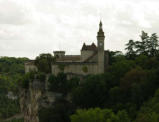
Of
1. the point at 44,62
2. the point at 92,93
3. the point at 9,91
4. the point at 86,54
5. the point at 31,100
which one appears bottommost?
the point at 9,91

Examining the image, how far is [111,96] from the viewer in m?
37.7

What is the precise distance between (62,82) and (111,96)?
40.6 feet

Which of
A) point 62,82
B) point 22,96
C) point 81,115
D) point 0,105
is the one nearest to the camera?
point 81,115

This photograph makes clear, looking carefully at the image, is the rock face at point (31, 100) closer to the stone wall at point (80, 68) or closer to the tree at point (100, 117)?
the stone wall at point (80, 68)

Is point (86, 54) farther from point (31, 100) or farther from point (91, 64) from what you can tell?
point (31, 100)

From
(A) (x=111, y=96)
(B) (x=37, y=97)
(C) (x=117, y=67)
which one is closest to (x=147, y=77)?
(A) (x=111, y=96)

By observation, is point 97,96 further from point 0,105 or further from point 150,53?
point 0,105

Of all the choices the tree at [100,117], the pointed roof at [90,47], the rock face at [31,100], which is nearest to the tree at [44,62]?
the rock face at [31,100]

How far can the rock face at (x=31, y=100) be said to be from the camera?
52.2 m

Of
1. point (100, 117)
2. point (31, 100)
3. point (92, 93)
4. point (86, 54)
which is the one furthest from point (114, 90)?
point (31, 100)

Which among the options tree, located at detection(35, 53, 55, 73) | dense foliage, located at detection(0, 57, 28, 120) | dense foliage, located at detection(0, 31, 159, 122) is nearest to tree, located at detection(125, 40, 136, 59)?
dense foliage, located at detection(0, 31, 159, 122)

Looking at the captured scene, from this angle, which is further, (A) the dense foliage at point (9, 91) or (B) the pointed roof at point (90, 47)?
(A) the dense foliage at point (9, 91)

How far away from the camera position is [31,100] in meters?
55.4

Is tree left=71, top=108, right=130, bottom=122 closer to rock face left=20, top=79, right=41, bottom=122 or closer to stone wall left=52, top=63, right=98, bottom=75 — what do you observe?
stone wall left=52, top=63, right=98, bottom=75
